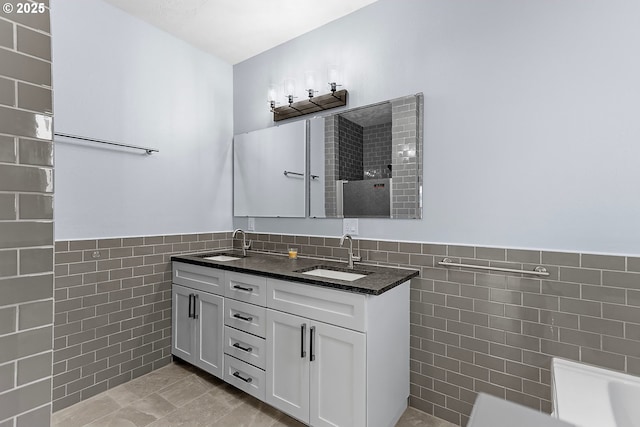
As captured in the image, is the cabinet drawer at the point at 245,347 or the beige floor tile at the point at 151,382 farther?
the beige floor tile at the point at 151,382

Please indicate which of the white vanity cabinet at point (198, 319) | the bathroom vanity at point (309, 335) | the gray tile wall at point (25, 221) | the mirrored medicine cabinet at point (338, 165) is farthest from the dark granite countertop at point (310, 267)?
the gray tile wall at point (25, 221)

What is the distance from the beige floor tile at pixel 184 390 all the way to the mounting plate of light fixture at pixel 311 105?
2.17m

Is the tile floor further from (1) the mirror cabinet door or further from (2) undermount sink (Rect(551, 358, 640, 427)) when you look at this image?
(1) the mirror cabinet door

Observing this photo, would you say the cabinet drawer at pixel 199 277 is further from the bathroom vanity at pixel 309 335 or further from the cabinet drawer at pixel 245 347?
the cabinet drawer at pixel 245 347

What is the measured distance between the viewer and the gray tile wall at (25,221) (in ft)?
2.36

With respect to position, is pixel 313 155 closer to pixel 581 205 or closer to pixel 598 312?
pixel 581 205

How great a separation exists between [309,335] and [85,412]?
156 cm

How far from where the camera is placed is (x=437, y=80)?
197cm

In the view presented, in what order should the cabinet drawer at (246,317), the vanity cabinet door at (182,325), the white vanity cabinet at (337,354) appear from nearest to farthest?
the white vanity cabinet at (337,354) < the cabinet drawer at (246,317) < the vanity cabinet door at (182,325)

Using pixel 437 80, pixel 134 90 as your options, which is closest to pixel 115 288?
pixel 134 90

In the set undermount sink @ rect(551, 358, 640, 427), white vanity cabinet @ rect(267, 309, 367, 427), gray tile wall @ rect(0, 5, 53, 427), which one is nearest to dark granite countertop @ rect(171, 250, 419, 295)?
white vanity cabinet @ rect(267, 309, 367, 427)

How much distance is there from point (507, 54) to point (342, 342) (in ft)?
5.91

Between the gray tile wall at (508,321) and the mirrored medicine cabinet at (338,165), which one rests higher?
the mirrored medicine cabinet at (338,165)

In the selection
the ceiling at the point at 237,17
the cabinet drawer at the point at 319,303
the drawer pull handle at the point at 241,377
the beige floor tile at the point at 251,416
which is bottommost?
the beige floor tile at the point at 251,416
